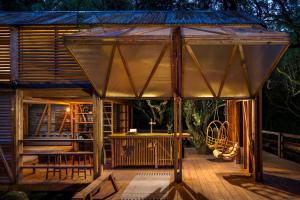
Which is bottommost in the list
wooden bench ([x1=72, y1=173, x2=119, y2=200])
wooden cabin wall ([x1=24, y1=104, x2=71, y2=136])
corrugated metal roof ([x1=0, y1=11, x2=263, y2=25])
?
wooden bench ([x1=72, y1=173, x2=119, y2=200])

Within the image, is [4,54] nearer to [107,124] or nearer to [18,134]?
[18,134]

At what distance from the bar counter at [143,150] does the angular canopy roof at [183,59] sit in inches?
75.8

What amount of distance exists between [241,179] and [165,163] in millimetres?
2706

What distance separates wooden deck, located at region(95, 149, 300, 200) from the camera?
8375mm

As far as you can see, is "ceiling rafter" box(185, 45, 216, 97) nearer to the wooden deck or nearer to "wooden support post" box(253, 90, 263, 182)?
"wooden support post" box(253, 90, 263, 182)

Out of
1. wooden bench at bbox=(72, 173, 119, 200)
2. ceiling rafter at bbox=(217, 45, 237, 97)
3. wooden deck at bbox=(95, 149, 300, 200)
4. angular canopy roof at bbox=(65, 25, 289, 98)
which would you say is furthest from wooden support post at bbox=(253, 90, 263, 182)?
wooden bench at bbox=(72, 173, 119, 200)

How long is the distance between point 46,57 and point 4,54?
112cm

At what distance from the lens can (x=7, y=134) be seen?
10359 mm

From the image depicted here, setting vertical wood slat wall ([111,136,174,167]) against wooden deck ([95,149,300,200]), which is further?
vertical wood slat wall ([111,136,174,167])

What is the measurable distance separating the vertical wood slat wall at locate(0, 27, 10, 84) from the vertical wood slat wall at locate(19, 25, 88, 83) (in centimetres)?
33

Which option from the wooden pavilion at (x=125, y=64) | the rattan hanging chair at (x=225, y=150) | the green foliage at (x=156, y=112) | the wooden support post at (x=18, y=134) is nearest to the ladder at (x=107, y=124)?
the wooden pavilion at (x=125, y=64)

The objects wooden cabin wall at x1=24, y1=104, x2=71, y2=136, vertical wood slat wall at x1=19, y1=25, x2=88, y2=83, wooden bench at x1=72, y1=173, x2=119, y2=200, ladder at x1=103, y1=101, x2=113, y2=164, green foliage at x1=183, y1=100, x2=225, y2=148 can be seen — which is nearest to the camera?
wooden bench at x1=72, y1=173, x2=119, y2=200

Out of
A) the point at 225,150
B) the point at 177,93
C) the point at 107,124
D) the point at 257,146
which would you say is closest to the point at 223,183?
the point at 257,146

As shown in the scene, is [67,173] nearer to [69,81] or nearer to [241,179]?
[69,81]
